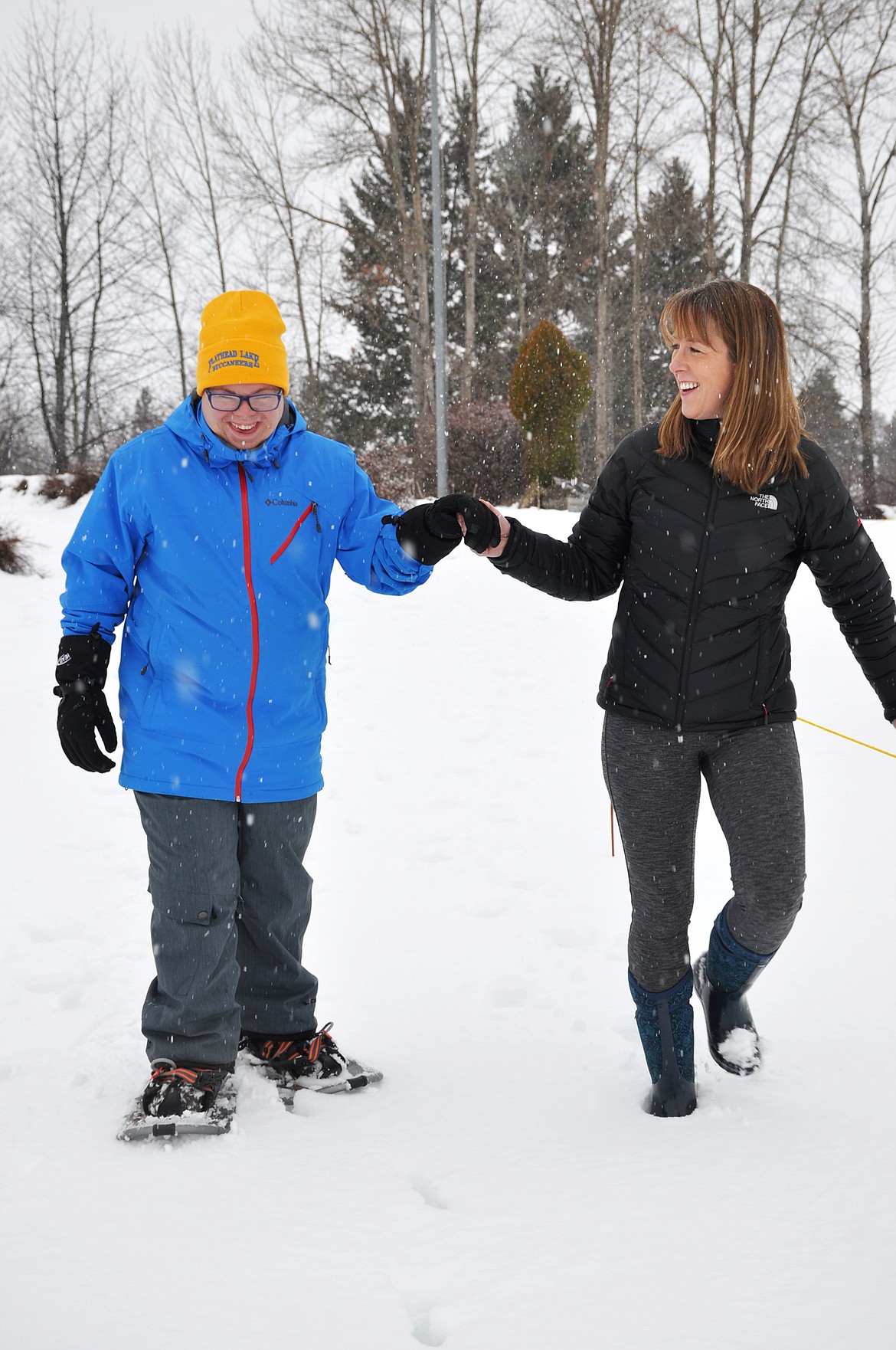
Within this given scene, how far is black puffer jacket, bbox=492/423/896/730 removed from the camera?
2.38 metres

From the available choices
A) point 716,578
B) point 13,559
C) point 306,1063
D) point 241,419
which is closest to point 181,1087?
point 306,1063

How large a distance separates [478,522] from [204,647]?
2.40 feet

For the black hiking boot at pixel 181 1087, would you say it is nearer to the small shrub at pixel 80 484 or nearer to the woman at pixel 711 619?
the woman at pixel 711 619

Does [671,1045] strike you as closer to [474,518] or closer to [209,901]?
[209,901]

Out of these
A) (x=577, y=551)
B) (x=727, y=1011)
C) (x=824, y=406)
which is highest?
(x=824, y=406)

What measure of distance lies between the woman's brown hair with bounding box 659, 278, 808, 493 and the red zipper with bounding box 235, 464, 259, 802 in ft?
3.62

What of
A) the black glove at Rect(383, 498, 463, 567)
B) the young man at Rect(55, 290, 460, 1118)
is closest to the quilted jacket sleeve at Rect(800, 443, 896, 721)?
the black glove at Rect(383, 498, 463, 567)

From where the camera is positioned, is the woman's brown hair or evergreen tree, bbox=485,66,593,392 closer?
the woman's brown hair

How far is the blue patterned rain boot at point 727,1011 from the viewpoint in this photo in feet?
8.49

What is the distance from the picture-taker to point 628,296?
2966cm

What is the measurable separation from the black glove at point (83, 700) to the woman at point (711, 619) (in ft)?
3.17

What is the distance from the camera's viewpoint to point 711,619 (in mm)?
2385

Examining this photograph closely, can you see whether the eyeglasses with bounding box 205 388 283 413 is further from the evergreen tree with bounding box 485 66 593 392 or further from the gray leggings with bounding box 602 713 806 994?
the evergreen tree with bounding box 485 66 593 392

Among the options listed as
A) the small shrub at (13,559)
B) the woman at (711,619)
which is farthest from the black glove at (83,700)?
the small shrub at (13,559)
